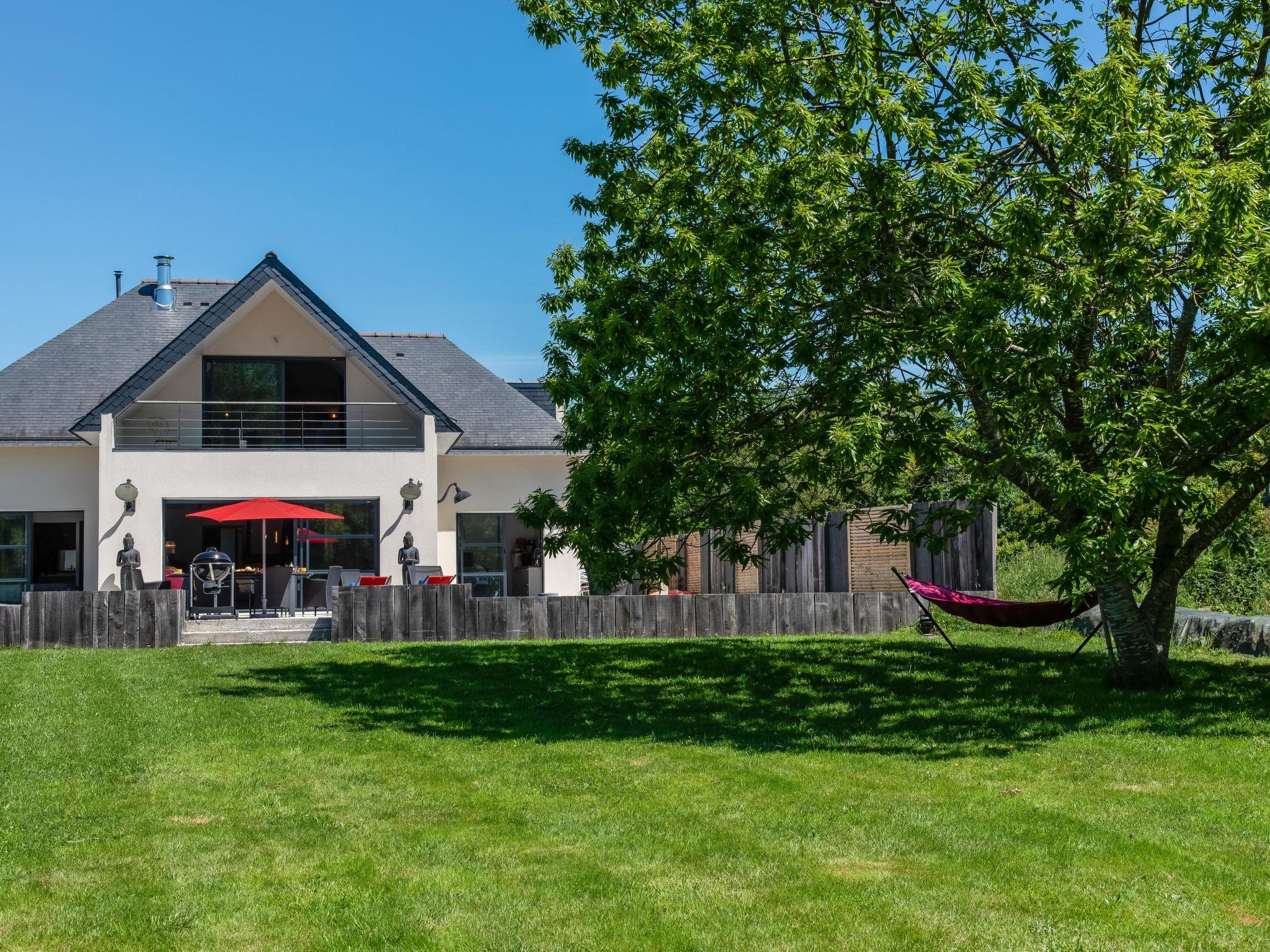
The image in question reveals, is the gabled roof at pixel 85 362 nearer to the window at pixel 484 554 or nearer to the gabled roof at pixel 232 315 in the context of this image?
the gabled roof at pixel 232 315

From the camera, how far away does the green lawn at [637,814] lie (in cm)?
463

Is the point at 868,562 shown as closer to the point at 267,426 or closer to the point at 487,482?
the point at 487,482

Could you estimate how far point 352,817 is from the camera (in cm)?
648

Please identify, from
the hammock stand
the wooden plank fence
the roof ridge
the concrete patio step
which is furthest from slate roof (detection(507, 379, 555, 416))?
the hammock stand

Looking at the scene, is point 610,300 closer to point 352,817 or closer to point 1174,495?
point 1174,495

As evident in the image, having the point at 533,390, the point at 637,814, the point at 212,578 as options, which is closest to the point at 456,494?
the point at 212,578

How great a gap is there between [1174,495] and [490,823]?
18.9ft

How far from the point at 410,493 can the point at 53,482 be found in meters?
6.49

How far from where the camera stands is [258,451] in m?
21.4


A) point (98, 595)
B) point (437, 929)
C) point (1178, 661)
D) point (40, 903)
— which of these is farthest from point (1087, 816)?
point (98, 595)

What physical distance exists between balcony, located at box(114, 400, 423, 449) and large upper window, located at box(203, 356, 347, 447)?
0.02 meters

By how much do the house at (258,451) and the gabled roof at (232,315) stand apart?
0.03 m

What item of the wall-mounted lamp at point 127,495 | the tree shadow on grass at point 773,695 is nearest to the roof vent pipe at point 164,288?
the wall-mounted lamp at point 127,495

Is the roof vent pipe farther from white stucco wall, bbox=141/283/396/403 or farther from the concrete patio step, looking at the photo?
the concrete patio step
